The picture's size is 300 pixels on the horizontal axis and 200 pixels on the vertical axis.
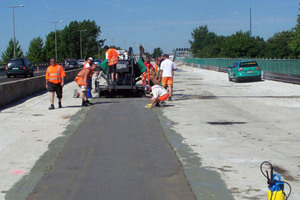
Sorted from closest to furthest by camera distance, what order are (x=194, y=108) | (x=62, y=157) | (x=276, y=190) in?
(x=276, y=190)
(x=62, y=157)
(x=194, y=108)

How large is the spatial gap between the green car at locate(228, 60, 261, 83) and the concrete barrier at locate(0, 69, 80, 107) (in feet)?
45.1

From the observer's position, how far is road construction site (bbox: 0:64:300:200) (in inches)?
245

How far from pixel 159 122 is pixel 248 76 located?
22.8m

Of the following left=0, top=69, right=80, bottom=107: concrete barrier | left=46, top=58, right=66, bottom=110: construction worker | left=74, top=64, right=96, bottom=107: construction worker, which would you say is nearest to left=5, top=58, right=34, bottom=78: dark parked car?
left=0, top=69, right=80, bottom=107: concrete barrier

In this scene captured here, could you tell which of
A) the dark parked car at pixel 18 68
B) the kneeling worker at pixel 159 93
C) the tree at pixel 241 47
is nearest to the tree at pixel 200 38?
the tree at pixel 241 47

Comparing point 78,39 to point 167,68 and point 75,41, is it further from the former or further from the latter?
point 167,68

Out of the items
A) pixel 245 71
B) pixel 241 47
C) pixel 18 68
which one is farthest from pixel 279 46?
pixel 245 71

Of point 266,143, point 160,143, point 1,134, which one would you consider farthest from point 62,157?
point 266,143

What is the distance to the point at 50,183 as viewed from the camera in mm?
6531

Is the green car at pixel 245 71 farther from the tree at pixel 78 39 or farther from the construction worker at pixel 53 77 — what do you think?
the tree at pixel 78 39

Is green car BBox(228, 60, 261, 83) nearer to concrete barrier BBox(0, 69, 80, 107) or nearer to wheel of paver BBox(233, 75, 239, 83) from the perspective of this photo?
wheel of paver BBox(233, 75, 239, 83)

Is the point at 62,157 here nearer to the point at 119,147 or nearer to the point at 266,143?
the point at 119,147

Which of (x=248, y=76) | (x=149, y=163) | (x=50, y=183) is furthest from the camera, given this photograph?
(x=248, y=76)

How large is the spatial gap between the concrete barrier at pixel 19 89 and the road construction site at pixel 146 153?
311 cm
